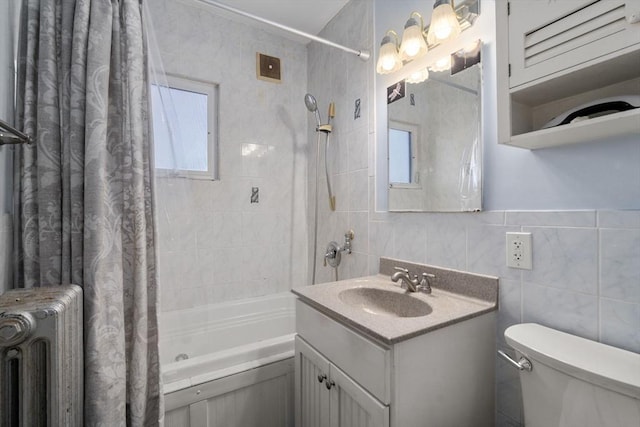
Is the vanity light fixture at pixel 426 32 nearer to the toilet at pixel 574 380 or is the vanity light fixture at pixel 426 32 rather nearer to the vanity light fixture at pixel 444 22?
the vanity light fixture at pixel 444 22

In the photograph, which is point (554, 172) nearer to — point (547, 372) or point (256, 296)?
point (547, 372)

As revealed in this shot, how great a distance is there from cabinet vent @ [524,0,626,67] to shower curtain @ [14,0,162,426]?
126 centimetres

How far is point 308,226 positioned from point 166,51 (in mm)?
1538

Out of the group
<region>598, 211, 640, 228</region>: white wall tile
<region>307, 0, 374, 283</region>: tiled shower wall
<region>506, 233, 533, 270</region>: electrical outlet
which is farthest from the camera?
<region>307, 0, 374, 283</region>: tiled shower wall

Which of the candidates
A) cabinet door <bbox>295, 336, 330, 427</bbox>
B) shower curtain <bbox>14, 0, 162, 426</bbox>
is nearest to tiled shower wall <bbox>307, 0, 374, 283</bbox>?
cabinet door <bbox>295, 336, 330, 427</bbox>

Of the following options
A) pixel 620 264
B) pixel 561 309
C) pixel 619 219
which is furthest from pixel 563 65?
pixel 561 309

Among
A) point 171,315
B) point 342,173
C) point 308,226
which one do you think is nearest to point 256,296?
point 308,226

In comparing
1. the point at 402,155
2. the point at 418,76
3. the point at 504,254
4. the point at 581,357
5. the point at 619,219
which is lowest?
the point at 581,357

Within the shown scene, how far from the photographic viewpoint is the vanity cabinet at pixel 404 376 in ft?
2.69

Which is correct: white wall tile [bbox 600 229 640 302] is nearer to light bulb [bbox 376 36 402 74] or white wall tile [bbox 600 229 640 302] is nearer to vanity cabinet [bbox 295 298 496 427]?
vanity cabinet [bbox 295 298 496 427]

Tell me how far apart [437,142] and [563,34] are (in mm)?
594

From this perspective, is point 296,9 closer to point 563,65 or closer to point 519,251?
point 563,65

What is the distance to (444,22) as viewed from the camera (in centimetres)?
112

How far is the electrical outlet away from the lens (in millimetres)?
935
